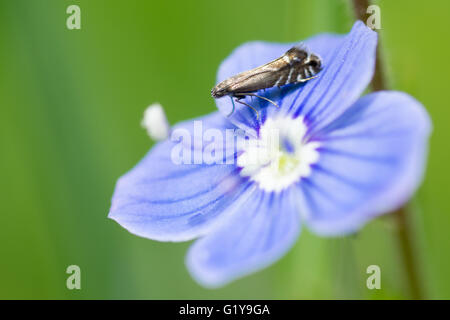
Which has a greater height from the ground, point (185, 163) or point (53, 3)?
point (53, 3)

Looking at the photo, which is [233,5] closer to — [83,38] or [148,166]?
[83,38]

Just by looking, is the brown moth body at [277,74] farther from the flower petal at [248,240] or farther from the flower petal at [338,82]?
the flower petal at [248,240]

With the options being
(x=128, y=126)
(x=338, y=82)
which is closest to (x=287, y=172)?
(x=338, y=82)

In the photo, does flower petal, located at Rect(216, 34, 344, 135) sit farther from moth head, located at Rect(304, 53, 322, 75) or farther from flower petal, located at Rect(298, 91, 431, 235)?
flower petal, located at Rect(298, 91, 431, 235)

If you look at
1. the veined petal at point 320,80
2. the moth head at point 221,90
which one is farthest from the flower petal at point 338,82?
the moth head at point 221,90

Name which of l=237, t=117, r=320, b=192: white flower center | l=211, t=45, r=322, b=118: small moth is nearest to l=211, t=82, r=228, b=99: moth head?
l=211, t=45, r=322, b=118: small moth
